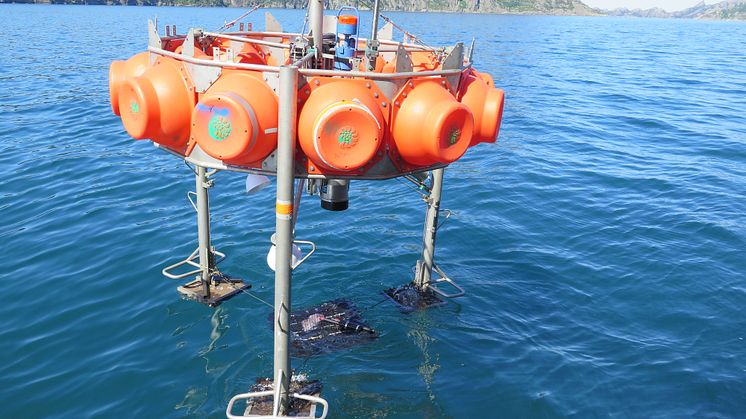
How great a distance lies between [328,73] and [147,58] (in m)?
3.15

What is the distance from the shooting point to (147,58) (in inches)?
318

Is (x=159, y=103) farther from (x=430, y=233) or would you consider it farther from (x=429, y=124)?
(x=430, y=233)

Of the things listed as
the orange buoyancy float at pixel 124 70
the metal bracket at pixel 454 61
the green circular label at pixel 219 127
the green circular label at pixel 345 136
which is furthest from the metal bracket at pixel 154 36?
the metal bracket at pixel 454 61

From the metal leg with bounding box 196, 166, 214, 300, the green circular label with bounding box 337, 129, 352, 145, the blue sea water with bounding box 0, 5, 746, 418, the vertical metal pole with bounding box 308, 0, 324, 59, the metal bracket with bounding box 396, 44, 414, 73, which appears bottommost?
the blue sea water with bounding box 0, 5, 746, 418

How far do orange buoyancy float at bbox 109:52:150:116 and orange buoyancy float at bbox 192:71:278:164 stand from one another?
1970 millimetres

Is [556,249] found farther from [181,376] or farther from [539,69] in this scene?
[539,69]

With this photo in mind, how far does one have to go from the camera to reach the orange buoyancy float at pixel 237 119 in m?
6.26

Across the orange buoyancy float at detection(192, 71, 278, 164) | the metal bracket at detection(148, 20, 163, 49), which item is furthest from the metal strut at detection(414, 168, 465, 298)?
the metal bracket at detection(148, 20, 163, 49)

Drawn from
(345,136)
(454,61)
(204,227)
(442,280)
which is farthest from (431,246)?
(345,136)

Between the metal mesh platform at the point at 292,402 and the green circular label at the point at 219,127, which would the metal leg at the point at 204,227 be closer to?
the metal mesh platform at the point at 292,402

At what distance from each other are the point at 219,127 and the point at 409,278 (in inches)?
306

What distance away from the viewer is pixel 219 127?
248 inches

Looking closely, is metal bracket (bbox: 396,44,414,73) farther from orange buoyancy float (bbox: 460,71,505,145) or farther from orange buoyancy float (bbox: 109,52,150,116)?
orange buoyancy float (bbox: 109,52,150,116)

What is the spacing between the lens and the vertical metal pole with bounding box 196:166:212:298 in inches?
401
